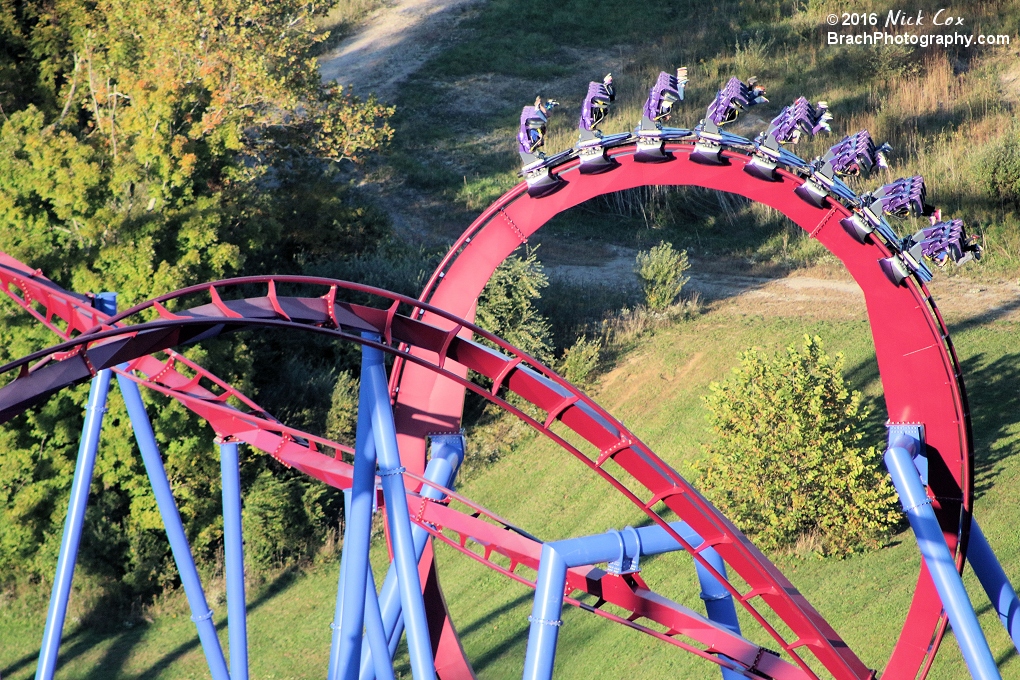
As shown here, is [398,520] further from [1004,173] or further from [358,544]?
[1004,173]

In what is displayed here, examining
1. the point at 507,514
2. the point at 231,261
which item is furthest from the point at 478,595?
the point at 231,261

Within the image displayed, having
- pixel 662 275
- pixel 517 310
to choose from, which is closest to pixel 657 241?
pixel 662 275

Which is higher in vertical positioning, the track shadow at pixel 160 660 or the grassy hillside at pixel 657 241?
the grassy hillside at pixel 657 241

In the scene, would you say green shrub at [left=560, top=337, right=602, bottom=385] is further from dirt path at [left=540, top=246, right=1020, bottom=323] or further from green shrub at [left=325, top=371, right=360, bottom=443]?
green shrub at [left=325, top=371, right=360, bottom=443]

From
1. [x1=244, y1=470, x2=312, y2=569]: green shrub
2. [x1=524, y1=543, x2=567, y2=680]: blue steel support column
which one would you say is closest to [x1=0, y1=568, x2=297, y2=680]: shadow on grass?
[x1=244, y1=470, x2=312, y2=569]: green shrub

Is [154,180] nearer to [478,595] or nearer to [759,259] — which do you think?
[478,595]

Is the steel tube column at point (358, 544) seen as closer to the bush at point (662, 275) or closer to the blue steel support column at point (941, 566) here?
the blue steel support column at point (941, 566)

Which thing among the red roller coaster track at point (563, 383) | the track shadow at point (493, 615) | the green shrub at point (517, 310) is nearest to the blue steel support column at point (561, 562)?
the red roller coaster track at point (563, 383)
